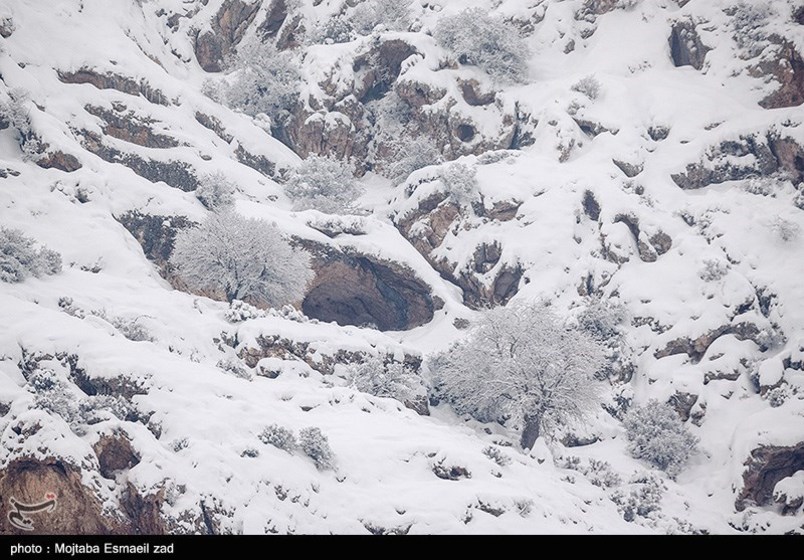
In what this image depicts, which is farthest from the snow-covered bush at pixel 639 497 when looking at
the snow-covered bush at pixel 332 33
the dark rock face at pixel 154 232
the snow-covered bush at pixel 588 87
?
the snow-covered bush at pixel 332 33

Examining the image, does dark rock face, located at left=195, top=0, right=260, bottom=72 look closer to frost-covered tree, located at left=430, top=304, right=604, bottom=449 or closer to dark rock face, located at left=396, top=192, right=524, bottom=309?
dark rock face, located at left=396, top=192, right=524, bottom=309

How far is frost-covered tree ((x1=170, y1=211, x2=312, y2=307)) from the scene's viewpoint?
123ft

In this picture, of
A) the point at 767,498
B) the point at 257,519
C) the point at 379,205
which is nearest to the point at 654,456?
the point at 767,498

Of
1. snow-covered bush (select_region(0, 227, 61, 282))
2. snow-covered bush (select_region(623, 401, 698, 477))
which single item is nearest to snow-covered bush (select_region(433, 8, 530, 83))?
snow-covered bush (select_region(623, 401, 698, 477))

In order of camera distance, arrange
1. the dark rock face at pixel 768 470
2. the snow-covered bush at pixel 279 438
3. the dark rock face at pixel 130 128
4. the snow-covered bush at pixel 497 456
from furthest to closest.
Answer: the dark rock face at pixel 130 128 → the dark rock face at pixel 768 470 → the snow-covered bush at pixel 497 456 → the snow-covered bush at pixel 279 438

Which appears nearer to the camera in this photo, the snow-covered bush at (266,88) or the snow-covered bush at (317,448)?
the snow-covered bush at (317,448)

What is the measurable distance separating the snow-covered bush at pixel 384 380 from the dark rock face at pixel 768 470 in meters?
13.9

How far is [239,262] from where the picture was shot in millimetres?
37750

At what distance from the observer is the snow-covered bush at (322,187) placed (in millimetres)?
49500

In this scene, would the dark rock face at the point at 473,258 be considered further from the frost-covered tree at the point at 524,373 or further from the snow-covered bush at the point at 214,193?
the snow-covered bush at the point at 214,193

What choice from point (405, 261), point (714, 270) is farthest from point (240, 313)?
point (714, 270)

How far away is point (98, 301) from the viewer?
30.5 meters
